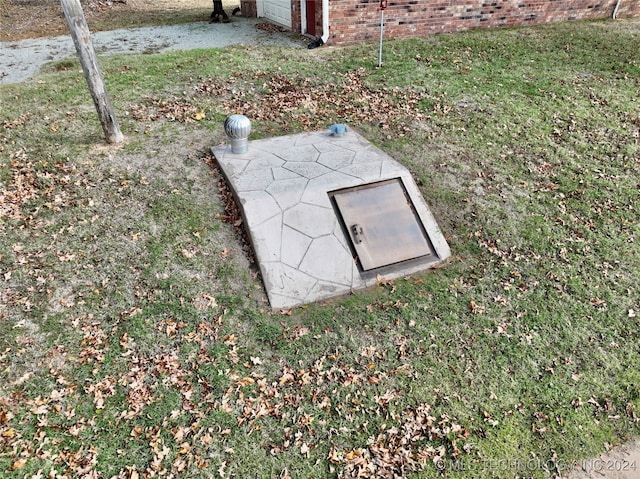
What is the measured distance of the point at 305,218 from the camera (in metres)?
5.30

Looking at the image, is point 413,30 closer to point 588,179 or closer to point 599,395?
point 588,179

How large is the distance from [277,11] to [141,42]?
3.87 m

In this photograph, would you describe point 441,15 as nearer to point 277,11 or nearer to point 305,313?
point 277,11

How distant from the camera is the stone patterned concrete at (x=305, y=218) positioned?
16.5 ft

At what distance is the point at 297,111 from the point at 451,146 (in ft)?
8.78

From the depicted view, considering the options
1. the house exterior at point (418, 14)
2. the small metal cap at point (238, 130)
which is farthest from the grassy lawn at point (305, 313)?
the house exterior at point (418, 14)

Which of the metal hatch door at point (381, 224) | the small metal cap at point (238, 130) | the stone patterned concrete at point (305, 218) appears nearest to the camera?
the stone patterned concrete at point (305, 218)

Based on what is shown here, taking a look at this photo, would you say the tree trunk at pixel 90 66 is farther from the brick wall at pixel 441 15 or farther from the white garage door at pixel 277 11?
the white garage door at pixel 277 11

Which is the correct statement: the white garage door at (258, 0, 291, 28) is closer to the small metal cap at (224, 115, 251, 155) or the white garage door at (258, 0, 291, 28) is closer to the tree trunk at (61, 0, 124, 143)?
the tree trunk at (61, 0, 124, 143)

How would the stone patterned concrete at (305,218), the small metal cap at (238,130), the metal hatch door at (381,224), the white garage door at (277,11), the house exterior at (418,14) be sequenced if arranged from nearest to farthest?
the stone patterned concrete at (305,218) → the metal hatch door at (381,224) → the small metal cap at (238,130) → the house exterior at (418,14) → the white garage door at (277,11)

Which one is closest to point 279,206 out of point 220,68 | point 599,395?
point 599,395

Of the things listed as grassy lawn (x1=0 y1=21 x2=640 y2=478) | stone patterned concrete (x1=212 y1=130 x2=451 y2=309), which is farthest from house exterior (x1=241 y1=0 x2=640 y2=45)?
stone patterned concrete (x1=212 y1=130 x2=451 y2=309)

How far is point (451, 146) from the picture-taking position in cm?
706

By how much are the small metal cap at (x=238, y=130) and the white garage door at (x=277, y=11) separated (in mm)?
7345
